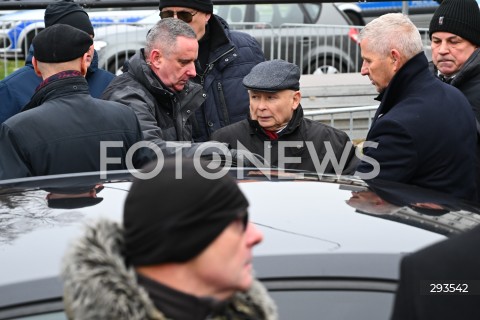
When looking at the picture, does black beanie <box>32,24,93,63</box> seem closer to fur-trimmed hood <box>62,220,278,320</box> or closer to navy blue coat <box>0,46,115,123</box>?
navy blue coat <box>0,46,115,123</box>

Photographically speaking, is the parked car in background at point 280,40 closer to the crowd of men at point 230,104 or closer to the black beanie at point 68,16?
the black beanie at point 68,16

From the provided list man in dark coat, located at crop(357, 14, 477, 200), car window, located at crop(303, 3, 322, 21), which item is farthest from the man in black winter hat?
car window, located at crop(303, 3, 322, 21)

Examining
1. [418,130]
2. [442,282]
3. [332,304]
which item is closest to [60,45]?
[418,130]

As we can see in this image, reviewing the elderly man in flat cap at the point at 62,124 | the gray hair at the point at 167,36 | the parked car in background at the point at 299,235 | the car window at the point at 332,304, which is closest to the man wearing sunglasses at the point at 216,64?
the gray hair at the point at 167,36

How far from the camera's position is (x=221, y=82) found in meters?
5.87

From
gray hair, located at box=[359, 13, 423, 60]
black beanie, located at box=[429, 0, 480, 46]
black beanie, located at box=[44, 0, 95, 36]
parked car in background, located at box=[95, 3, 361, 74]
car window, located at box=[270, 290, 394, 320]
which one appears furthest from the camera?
parked car in background, located at box=[95, 3, 361, 74]

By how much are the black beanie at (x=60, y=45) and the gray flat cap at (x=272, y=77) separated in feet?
3.29

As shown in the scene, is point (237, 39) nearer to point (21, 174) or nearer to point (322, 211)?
point (21, 174)

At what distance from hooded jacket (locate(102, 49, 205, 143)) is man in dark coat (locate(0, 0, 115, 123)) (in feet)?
2.36

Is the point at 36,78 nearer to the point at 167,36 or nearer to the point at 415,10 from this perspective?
the point at 167,36

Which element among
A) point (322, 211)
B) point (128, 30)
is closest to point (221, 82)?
point (322, 211)

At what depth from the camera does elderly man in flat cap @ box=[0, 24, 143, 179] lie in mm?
4293

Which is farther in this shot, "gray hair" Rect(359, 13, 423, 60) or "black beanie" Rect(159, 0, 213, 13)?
"black beanie" Rect(159, 0, 213, 13)

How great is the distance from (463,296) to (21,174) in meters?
2.41
